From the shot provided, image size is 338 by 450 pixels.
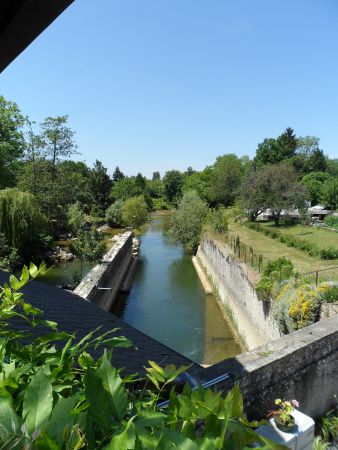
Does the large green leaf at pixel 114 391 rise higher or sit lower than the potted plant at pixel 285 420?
higher

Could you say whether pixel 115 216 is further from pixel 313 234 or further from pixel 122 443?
A: pixel 122 443

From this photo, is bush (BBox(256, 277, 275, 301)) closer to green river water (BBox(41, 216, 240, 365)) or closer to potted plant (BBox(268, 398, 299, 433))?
green river water (BBox(41, 216, 240, 365))

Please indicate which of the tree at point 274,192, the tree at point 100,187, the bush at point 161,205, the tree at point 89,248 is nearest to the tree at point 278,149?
the bush at point 161,205

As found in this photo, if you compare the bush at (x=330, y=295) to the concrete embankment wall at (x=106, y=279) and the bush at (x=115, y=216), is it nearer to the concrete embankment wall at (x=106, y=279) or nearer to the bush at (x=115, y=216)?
the concrete embankment wall at (x=106, y=279)

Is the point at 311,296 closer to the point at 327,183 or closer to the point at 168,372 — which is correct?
the point at 168,372

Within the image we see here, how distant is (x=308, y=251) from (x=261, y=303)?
880 centimetres

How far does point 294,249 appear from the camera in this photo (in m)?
21.1

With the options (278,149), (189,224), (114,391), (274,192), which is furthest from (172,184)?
(114,391)

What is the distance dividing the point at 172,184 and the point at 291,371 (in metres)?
69.1

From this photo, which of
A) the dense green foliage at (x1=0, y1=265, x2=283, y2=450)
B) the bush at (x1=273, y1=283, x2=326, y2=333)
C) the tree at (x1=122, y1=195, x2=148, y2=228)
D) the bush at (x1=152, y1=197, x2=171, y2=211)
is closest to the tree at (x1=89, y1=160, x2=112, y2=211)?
the tree at (x1=122, y1=195, x2=148, y2=228)

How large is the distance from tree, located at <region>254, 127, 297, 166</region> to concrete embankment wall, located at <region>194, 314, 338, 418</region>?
2608 inches

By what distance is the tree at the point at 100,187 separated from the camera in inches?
2109

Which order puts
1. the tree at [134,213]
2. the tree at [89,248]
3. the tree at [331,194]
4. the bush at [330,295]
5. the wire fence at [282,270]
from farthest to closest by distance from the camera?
1. the tree at [331,194]
2. the tree at [134,213]
3. the tree at [89,248]
4. the wire fence at [282,270]
5. the bush at [330,295]

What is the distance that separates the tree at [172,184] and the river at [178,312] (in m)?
45.6
